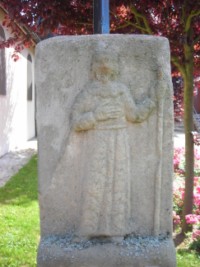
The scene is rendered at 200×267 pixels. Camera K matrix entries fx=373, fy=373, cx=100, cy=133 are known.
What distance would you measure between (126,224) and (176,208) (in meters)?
2.73

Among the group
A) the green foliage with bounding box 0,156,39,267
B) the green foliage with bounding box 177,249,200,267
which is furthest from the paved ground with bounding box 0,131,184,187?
the green foliage with bounding box 177,249,200,267

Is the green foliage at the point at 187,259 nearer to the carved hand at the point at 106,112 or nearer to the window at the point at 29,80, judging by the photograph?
the carved hand at the point at 106,112

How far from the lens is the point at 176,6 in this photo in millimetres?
3926

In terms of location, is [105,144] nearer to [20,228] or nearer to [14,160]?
[20,228]

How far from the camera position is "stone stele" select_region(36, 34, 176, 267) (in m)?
2.47

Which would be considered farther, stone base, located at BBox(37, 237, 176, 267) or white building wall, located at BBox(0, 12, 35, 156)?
white building wall, located at BBox(0, 12, 35, 156)

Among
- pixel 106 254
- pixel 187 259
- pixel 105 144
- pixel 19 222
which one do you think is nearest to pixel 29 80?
pixel 19 222

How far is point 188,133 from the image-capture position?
433 cm

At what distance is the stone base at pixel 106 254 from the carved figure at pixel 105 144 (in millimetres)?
94

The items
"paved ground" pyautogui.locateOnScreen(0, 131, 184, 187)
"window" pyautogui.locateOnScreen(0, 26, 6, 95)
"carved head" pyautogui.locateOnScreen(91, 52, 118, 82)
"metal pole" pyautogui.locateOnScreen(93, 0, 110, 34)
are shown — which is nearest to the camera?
"carved head" pyautogui.locateOnScreen(91, 52, 118, 82)

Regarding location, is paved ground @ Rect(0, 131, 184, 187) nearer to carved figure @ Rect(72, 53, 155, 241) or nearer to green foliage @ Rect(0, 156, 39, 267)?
green foliage @ Rect(0, 156, 39, 267)

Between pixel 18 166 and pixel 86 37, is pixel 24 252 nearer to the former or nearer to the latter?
pixel 86 37

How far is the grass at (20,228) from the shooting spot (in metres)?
3.78

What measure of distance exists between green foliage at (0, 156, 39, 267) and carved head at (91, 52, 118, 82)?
218 cm
